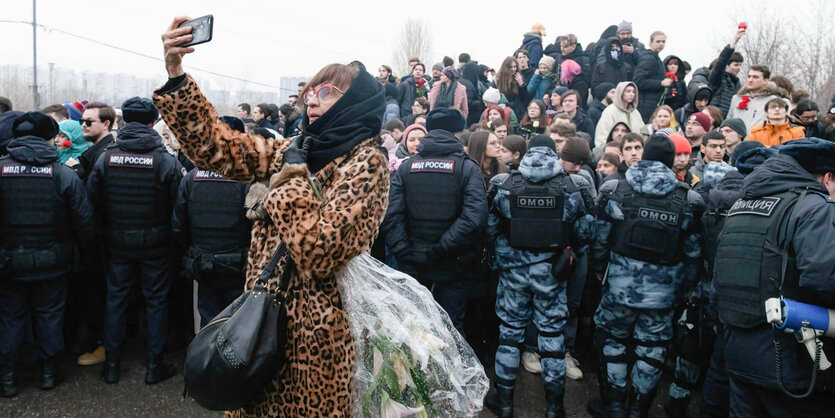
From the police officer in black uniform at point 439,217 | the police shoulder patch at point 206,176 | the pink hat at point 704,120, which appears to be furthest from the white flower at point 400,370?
the pink hat at point 704,120

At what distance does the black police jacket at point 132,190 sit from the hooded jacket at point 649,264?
3696mm

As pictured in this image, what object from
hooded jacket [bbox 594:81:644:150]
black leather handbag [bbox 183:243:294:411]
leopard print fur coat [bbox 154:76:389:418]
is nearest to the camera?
black leather handbag [bbox 183:243:294:411]

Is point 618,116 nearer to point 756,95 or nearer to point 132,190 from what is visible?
point 756,95

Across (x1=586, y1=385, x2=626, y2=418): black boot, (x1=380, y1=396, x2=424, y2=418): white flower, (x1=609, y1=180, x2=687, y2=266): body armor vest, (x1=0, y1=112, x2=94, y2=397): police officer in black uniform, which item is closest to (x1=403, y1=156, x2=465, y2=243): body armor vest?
(x1=609, y1=180, x2=687, y2=266): body armor vest

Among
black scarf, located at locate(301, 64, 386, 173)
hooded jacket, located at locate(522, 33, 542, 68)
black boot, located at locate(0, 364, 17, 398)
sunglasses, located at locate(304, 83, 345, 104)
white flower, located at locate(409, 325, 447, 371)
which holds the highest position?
hooded jacket, located at locate(522, 33, 542, 68)

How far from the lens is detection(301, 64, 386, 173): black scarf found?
81.2 inches

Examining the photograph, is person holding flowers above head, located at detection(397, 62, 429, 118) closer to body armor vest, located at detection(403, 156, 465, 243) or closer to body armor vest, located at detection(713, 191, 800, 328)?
body armor vest, located at detection(403, 156, 465, 243)

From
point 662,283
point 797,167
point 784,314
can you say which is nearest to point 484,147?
point 662,283

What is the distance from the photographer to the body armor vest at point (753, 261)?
263 cm

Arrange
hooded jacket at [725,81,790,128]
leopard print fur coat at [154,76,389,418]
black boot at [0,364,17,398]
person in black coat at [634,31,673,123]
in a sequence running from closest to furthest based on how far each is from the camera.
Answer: leopard print fur coat at [154,76,389,418] < black boot at [0,364,17,398] < hooded jacket at [725,81,790,128] < person in black coat at [634,31,673,123]

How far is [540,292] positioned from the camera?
405cm

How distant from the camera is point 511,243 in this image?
13.5 feet

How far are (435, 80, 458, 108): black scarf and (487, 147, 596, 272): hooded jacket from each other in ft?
19.9

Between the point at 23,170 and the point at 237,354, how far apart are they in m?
3.56
